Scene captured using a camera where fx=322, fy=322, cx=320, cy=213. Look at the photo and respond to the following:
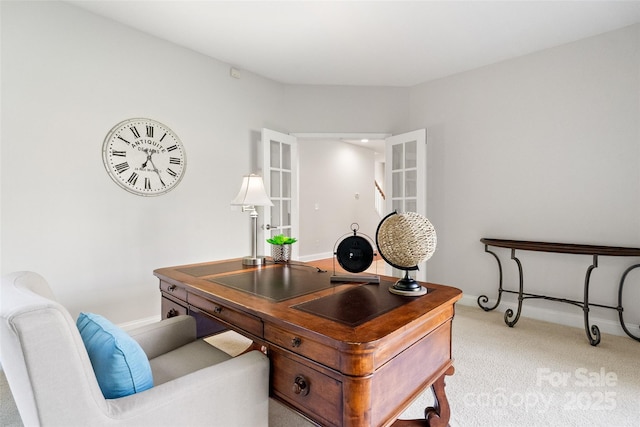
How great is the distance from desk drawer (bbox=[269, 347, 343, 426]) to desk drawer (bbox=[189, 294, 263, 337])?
4.5 inches

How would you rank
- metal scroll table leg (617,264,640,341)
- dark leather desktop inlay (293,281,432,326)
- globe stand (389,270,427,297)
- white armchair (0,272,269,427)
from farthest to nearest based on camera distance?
metal scroll table leg (617,264,640,341) < globe stand (389,270,427,297) < dark leather desktop inlay (293,281,432,326) < white armchair (0,272,269,427)

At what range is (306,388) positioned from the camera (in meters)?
1.03

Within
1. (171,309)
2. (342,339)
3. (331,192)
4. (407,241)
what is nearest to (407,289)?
(407,241)

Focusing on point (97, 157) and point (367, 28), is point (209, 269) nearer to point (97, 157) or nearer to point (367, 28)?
point (97, 157)

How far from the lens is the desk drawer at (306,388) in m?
0.96

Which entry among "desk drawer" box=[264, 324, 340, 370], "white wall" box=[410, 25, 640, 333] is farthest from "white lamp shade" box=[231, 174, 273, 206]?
"white wall" box=[410, 25, 640, 333]

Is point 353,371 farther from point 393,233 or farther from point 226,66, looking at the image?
point 226,66

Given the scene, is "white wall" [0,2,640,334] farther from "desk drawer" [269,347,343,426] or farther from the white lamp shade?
"desk drawer" [269,347,343,426]

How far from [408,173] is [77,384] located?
12.0 feet

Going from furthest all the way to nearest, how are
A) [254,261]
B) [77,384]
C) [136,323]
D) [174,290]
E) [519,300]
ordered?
1. [519,300]
2. [136,323]
3. [254,261]
4. [174,290]
5. [77,384]

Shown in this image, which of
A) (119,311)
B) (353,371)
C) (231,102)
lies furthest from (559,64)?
(119,311)

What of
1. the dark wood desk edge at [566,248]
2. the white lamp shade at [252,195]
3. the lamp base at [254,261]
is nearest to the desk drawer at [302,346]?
the lamp base at [254,261]

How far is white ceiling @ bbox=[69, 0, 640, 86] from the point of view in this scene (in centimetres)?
250

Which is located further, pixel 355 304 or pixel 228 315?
pixel 228 315
